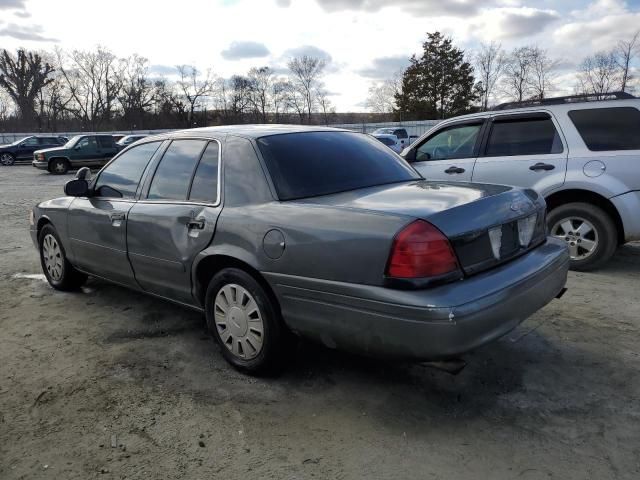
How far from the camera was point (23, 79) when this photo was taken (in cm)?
6219

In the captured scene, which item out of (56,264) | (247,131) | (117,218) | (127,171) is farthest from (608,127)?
(56,264)

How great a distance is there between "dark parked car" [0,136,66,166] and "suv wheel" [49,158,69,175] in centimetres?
592

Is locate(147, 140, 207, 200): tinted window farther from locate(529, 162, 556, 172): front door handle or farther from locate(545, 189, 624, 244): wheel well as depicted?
locate(545, 189, 624, 244): wheel well

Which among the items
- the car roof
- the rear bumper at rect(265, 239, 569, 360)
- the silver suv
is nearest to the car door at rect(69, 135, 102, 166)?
the silver suv

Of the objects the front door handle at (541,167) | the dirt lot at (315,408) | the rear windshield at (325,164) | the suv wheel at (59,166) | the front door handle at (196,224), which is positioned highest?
the rear windshield at (325,164)

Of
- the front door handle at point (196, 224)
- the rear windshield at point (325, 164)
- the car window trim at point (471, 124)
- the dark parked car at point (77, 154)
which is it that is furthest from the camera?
the dark parked car at point (77, 154)

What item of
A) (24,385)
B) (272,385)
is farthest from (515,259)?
(24,385)

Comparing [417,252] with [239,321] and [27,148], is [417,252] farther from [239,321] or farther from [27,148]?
[27,148]

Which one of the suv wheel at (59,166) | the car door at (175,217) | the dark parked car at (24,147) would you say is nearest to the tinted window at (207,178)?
the car door at (175,217)

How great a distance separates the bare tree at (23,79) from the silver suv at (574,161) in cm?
6740

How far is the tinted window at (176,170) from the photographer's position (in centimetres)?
366

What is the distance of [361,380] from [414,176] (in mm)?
1541

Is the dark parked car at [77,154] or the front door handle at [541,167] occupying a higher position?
the front door handle at [541,167]

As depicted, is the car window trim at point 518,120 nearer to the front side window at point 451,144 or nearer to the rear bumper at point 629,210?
the front side window at point 451,144
